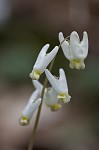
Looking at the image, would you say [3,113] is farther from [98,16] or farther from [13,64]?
[98,16]

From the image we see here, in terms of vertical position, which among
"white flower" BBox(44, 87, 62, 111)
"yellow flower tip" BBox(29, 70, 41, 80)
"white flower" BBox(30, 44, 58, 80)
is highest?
"white flower" BBox(30, 44, 58, 80)

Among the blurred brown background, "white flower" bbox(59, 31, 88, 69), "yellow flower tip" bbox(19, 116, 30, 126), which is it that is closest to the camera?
"white flower" bbox(59, 31, 88, 69)

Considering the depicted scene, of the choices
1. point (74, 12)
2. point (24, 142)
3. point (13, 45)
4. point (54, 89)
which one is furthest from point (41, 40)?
point (54, 89)

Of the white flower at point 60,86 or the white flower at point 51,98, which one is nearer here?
the white flower at point 60,86

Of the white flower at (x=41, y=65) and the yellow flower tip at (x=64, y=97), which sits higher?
the white flower at (x=41, y=65)

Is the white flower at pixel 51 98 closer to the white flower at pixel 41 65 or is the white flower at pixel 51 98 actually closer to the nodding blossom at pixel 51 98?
the nodding blossom at pixel 51 98

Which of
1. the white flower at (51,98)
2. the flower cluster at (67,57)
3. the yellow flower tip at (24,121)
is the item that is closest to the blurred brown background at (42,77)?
the white flower at (51,98)

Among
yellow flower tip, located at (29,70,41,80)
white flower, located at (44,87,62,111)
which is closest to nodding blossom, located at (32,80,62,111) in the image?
white flower, located at (44,87,62,111)

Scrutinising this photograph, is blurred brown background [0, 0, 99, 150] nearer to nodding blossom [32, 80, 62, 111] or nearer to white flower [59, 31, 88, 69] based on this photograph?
nodding blossom [32, 80, 62, 111]
